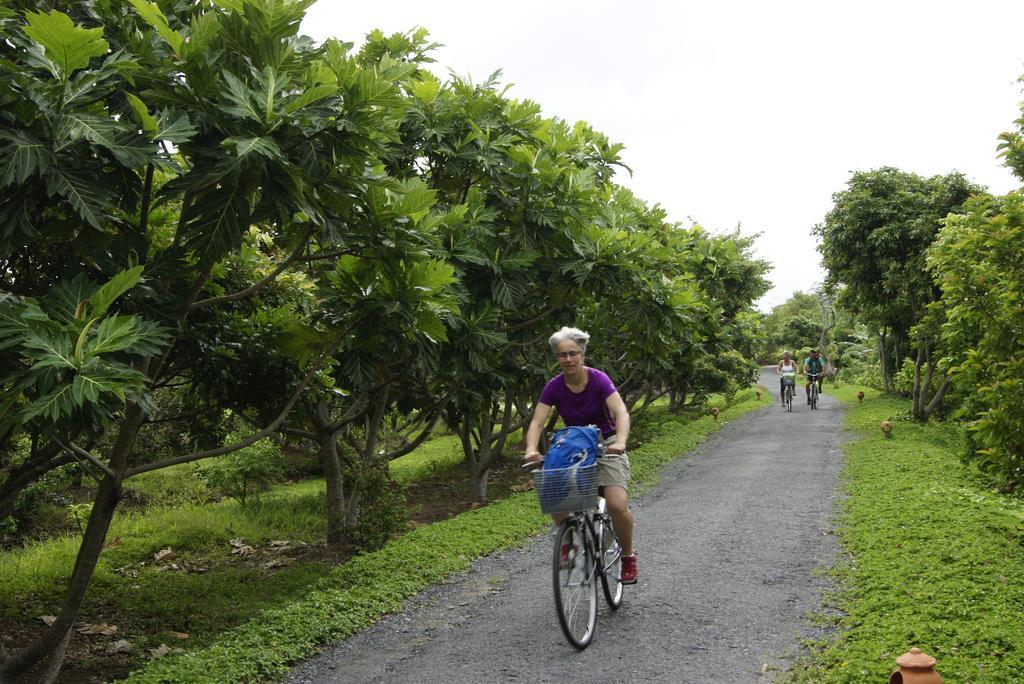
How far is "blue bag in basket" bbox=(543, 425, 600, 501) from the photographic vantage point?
4.65 meters

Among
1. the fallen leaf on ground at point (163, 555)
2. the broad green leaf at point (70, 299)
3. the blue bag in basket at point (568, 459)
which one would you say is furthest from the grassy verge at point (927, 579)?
the fallen leaf on ground at point (163, 555)

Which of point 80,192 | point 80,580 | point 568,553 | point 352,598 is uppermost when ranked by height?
point 80,192

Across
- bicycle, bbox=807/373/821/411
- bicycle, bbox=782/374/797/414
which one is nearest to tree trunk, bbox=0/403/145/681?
bicycle, bbox=807/373/821/411

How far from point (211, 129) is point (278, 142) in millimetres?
414

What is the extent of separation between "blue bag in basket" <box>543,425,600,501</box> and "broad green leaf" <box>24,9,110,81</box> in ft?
9.90

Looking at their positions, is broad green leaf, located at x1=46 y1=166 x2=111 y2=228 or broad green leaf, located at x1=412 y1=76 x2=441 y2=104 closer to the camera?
broad green leaf, located at x1=46 y1=166 x2=111 y2=228

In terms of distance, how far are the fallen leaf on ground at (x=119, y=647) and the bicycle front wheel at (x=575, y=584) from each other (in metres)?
3.42

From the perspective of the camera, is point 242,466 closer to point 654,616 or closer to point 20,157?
point 654,616

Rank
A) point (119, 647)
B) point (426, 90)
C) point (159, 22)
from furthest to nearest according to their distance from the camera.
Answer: point (426, 90), point (119, 647), point (159, 22)

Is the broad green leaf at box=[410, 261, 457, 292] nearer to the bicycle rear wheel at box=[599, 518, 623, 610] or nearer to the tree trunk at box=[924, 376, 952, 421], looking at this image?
the bicycle rear wheel at box=[599, 518, 623, 610]

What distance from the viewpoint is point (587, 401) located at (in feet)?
17.1

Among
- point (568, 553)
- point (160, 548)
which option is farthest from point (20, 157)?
point (160, 548)

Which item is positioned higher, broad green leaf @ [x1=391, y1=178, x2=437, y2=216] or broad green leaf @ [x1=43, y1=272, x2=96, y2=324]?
broad green leaf @ [x1=391, y1=178, x2=437, y2=216]

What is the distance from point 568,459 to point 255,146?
2380 millimetres
